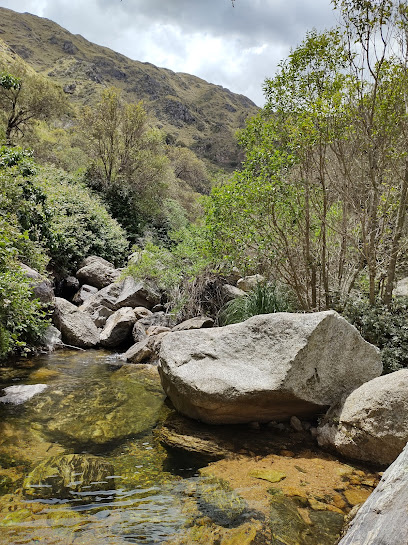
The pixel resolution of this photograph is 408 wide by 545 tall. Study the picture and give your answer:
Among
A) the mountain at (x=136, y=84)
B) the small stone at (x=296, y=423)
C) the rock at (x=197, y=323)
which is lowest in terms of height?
the small stone at (x=296, y=423)

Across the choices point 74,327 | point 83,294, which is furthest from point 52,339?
point 83,294

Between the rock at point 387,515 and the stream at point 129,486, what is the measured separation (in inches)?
50.7

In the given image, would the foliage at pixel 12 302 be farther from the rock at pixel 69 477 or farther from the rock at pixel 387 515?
the rock at pixel 387 515

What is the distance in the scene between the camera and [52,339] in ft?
31.4

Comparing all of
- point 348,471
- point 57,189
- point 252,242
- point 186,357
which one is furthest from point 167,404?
point 57,189

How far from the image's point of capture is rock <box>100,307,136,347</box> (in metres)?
10.7

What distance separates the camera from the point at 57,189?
18.0m

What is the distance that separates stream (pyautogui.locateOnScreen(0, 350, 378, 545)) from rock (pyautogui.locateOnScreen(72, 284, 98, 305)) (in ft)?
25.9

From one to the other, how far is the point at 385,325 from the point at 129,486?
219 inches

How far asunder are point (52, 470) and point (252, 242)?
20.5ft

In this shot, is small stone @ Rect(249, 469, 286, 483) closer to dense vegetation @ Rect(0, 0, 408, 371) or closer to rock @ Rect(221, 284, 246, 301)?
dense vegetation @ Rect(0, 0, 408, 371)

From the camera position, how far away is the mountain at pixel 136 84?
279ft

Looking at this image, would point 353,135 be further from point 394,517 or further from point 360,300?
point 394,517

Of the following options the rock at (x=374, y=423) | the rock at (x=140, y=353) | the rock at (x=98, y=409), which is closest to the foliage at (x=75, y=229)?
the rock at (x=140, y=353)
